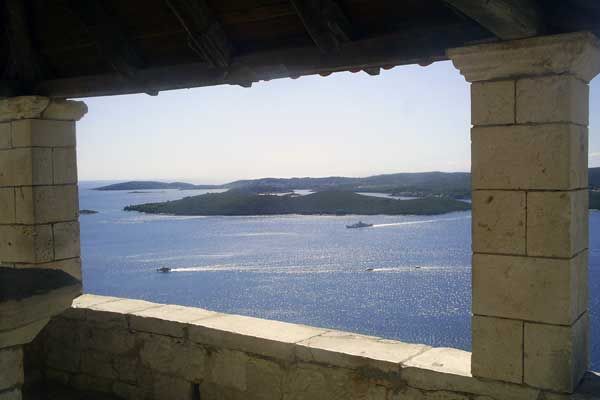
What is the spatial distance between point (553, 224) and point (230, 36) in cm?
217

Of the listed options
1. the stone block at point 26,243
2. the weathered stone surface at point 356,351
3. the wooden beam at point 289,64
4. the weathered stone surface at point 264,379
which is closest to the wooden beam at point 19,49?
the wooden beam at point 289,64

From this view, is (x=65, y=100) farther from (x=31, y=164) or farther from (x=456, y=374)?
(x=456, y=374)

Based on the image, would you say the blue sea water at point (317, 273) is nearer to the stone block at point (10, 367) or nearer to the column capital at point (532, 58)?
the column capital at point (532, 58)

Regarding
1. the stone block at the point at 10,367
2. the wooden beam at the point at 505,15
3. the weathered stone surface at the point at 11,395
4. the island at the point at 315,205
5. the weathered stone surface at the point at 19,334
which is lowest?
the island at the point at 315,205

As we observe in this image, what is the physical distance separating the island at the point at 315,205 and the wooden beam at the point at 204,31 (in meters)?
81.7

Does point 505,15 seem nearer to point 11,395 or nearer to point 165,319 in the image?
point 11,395

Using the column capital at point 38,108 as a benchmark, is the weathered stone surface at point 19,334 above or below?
below

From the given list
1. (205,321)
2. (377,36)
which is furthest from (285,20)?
(205,321)

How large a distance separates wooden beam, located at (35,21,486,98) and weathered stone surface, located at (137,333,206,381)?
5.78 ft

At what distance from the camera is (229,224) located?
78250 millimetres

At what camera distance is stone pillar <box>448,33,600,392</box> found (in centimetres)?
261

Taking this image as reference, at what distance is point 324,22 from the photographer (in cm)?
302

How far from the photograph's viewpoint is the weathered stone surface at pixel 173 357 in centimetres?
388

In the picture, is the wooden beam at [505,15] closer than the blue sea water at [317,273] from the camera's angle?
Yes
